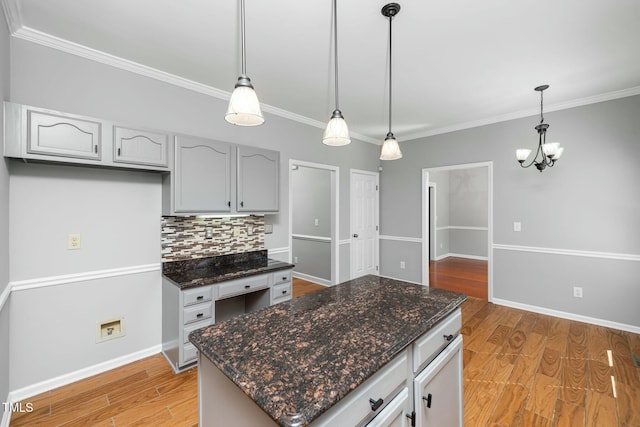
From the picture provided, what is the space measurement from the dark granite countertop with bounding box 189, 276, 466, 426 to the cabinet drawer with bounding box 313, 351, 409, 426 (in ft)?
0.24

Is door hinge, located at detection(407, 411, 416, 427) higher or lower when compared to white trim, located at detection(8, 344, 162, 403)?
higher

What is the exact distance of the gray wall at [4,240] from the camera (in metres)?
1.74

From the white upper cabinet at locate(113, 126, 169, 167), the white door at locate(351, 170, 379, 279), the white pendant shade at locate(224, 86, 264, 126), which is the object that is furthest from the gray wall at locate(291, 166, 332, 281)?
the white pendant shade at locate(224, 86, 264, 126)

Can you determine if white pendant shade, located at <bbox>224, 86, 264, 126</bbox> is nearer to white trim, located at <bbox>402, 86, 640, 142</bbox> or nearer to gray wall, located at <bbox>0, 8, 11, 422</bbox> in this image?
gray wall, located at <bbox>0, 8, 11, 422</bbox>

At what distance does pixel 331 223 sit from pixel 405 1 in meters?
3.22

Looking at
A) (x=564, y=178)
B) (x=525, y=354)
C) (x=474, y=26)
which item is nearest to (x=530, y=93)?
(x=564, y=178)

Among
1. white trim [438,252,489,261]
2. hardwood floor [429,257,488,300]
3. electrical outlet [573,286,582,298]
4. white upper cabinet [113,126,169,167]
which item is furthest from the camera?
white trim [438,252,489,261]

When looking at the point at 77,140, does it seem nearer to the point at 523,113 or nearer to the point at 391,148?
the point at 391,148

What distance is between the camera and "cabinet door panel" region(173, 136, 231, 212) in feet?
8.16

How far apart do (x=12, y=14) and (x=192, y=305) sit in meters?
2.39

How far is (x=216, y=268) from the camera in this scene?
290 cm

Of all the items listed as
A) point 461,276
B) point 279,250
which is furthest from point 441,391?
point 461,276

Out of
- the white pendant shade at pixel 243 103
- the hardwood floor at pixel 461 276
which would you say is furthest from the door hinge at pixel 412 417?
the hardwood floor at pixel 461 276

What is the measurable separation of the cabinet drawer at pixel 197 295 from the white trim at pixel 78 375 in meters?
0.80
